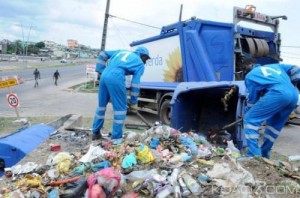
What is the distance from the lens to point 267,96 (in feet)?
15.1

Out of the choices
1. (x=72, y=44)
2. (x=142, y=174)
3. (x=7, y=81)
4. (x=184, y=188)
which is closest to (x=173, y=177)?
(x=184, y=188)

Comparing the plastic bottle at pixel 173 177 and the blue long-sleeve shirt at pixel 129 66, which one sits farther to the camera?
the blue long-sleeve shirt at pixel 129 66

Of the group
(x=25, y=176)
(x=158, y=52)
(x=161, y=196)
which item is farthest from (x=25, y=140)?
(x=158, y=52)

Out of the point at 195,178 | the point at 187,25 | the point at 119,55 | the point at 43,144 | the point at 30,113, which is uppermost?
the point at 187,25

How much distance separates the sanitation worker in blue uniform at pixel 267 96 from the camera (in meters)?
4.57

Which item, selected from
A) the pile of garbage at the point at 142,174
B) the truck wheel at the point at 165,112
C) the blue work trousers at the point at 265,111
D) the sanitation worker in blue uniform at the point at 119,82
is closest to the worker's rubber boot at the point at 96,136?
the sanitation worker in blue uniform at the point at 119,82

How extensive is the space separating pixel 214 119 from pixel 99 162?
322 centimetres

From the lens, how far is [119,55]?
17.8 feet

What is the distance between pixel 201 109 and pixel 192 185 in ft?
11.8

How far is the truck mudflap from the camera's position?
605 centimetres

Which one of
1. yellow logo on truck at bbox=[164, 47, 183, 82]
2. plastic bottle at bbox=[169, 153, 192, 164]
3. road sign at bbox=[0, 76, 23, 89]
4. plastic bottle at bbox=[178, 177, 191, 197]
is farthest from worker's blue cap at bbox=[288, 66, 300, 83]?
road sign at bbox=[0, 76, 23, 89]

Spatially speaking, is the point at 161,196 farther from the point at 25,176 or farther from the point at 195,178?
the point at 25,176

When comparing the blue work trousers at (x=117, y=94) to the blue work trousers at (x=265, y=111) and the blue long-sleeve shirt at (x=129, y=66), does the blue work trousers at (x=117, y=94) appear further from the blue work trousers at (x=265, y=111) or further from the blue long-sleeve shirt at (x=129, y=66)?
the blue work trousers at (x=265, y=111)

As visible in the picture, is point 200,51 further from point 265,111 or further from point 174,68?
point 265,111
